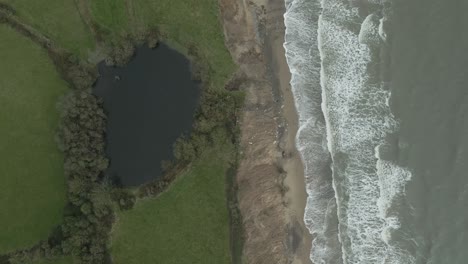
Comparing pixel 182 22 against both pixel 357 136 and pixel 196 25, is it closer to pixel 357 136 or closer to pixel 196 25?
pixel 196 25

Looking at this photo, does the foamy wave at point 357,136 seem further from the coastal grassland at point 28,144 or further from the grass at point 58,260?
the coastal grassland at point 28,144

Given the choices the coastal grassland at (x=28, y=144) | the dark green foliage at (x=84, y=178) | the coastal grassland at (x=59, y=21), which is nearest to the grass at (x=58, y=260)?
the dark green foliage at (x=84, y=178)

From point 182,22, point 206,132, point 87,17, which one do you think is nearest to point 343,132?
point 206,132

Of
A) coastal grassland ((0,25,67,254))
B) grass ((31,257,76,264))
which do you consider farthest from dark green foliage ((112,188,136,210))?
grass ((31,257,76,264))

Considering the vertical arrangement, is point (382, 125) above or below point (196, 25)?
below

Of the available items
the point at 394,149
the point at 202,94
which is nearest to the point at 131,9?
the point at 202,94

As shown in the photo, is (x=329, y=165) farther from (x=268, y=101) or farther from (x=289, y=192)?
(x=268, y=101)
